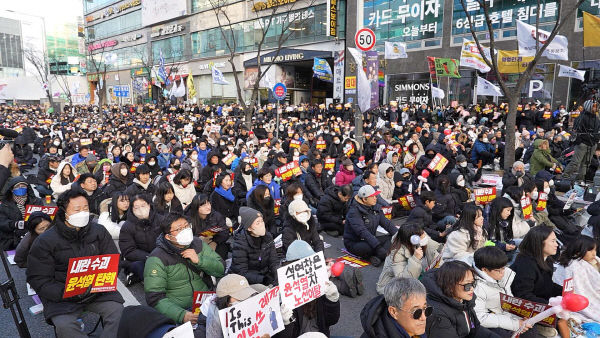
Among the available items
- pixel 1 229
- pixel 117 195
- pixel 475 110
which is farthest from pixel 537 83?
pixel 1 229

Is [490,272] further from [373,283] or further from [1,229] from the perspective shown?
[1,229]

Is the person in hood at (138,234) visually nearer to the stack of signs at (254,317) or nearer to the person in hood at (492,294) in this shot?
the stack of signs at (254,317)

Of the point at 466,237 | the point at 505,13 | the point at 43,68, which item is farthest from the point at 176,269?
the point at 43,68

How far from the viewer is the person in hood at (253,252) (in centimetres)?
429

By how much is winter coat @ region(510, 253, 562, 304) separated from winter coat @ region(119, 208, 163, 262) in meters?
4.17

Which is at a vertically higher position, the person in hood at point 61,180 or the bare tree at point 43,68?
the bare tree at point 43,68

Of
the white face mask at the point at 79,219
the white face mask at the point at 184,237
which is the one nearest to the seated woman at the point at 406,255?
the white face mask at the point at 184,237

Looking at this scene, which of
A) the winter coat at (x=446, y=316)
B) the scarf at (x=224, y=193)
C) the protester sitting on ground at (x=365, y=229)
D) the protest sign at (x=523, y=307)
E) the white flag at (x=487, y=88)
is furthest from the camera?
the white flag at (x=487, y=88)

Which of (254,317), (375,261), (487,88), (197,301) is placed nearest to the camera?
(254,317)

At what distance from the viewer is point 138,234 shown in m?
5.05

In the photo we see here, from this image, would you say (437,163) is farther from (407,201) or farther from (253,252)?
(253,252)

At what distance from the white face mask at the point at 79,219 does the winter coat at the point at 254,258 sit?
4.99ft

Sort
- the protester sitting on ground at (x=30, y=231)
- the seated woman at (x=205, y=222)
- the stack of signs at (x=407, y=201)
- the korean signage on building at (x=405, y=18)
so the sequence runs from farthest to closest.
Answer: the korean signage on building at (x=405, y=18) → the stack of signs at (x=407, y=201) → the seated woman at (x=205, y=222) → the protester sitting on ground at (x=30, y=231)

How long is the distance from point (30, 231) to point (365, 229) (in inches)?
171
